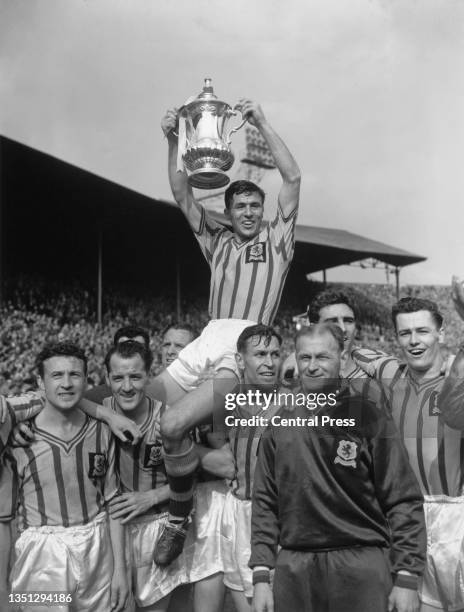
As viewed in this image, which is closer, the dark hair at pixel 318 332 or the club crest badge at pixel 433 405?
the dark hair at pixel 318 332

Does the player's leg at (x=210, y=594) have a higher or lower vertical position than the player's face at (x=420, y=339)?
lower

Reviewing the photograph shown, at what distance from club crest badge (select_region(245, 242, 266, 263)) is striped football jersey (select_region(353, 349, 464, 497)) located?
932 mm

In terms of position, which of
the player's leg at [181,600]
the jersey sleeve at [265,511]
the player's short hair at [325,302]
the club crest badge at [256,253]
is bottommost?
the player's leg at [181,600]

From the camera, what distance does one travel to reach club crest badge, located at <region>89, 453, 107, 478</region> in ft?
8.97

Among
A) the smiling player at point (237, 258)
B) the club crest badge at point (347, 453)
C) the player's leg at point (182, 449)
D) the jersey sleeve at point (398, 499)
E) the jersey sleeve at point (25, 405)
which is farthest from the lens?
the smiling player at point (237, 258)

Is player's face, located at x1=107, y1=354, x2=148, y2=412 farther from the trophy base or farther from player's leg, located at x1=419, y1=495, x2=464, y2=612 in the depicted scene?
player's leg, located at x1=419, y1=495, x2=464, y2=612

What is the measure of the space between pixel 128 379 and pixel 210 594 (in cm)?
108

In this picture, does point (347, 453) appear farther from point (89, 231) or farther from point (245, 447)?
point (89, 231)

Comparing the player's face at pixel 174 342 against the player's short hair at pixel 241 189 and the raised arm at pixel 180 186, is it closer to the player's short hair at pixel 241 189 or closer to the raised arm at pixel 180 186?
the raised arm at pixel 180 186

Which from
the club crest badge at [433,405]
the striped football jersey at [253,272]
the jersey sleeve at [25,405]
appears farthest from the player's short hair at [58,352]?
the club crest badge at [433,405]

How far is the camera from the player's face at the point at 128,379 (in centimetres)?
291

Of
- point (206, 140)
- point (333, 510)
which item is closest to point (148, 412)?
point (333, 510)

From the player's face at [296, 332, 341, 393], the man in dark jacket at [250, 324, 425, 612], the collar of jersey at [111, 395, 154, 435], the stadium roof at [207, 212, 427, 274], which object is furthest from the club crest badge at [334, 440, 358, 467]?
the stadium roof at [207, 212, 427, 274]

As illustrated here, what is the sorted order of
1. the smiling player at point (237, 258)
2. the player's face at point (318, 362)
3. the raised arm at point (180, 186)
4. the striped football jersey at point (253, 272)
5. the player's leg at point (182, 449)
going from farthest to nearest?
the raised arm at point (180, 186), the striped football jersey at point (253, 272), the smiling player at point (237, 258), the player's leg at point (182, 449), the player's face at point (318, 362)
